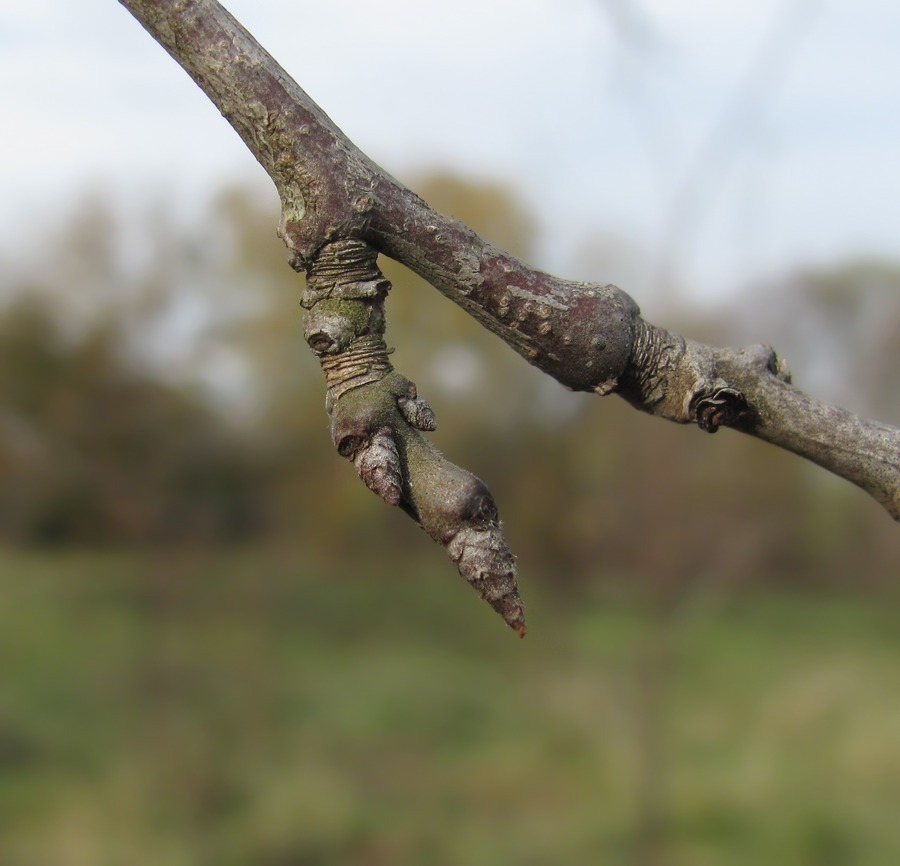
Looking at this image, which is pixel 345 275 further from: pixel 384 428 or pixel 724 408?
pixel 724 408

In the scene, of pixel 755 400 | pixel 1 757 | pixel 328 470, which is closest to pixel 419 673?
pixel 328 470

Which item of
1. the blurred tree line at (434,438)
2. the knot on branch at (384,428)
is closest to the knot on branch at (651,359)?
the knot on branch at (384,428)

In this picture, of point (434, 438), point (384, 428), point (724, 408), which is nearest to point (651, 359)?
point (724, 408)

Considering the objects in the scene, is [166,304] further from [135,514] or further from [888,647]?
[888,647]

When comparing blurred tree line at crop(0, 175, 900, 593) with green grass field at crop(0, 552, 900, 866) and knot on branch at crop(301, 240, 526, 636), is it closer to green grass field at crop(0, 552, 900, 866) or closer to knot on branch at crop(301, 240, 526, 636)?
green grass field at crop(0, 552, 900, 866)

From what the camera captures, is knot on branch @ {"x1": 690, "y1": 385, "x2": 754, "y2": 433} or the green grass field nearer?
knot on branch @ {"x1": 690, "y1": 385, "x2": 754, "y2": 433}

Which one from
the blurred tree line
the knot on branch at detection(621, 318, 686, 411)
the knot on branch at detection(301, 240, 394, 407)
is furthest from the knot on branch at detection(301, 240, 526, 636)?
the blurred tree line
